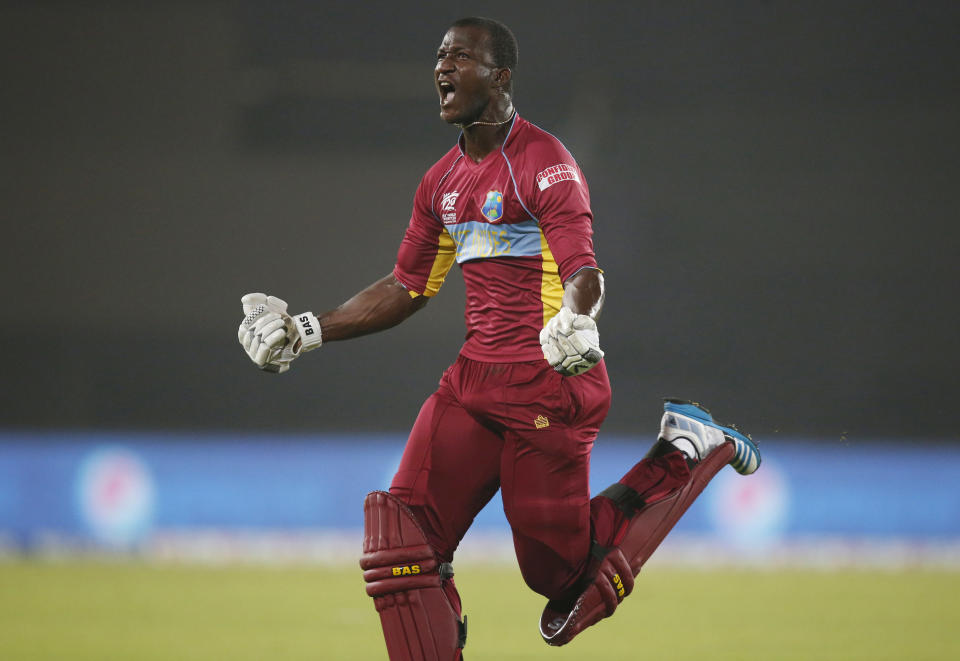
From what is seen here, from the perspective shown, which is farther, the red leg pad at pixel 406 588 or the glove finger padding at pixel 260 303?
the glove finger padding at pixel 260 303

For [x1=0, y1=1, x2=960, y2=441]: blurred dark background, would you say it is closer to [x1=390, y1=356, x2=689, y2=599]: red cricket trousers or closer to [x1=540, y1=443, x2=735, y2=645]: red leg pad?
[x1=540, y1=443, x2=735, y2=645]: red leg pad

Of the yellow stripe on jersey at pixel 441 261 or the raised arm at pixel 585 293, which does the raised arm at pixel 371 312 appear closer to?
the yellow stripe on jersey at pixel 441 261

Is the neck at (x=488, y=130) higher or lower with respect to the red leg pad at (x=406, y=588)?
higher

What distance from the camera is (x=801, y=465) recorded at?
862cm

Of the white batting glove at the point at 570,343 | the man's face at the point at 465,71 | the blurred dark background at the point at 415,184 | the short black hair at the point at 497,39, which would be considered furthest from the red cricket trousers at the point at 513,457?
the blurred dark background at the point at 415,184

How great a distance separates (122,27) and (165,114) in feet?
3.57

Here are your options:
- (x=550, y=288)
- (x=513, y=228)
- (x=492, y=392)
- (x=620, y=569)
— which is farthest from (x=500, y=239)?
(x=620, y=569)

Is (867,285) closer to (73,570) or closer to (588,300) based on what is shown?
(73,570)

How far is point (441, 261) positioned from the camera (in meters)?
3.77

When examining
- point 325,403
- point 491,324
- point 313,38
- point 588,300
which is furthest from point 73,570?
point 313,38

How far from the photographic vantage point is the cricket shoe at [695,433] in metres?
3.98

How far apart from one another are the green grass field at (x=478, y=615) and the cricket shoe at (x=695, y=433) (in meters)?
1.23

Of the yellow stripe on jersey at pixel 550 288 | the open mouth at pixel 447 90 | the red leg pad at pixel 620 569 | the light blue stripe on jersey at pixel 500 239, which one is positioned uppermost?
the open mouth at pixel 447 90

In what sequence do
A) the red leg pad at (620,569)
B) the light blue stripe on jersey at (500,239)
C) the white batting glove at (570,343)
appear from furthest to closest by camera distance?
the red leg pad at (620,569)
the light blue stripe on jersey at (500,239)
the white batting glove at (570,343)
